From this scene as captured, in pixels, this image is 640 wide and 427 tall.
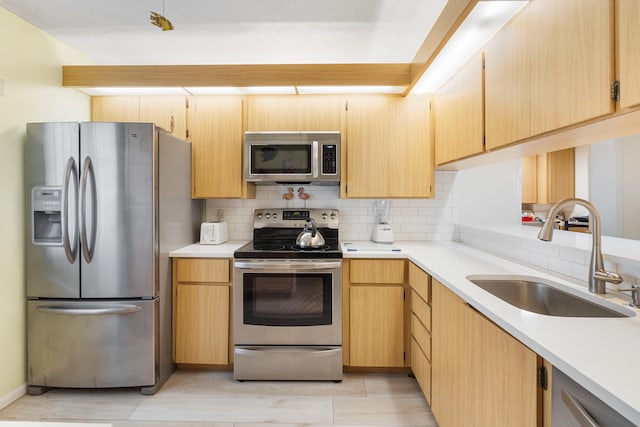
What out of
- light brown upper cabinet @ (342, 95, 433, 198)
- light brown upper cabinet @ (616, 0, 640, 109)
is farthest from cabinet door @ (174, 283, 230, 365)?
light brown upper cabinet @ (616, 0, 640, 109)

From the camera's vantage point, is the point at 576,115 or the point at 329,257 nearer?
the point at 576,115

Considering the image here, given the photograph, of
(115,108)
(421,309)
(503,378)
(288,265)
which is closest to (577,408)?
(503,378)

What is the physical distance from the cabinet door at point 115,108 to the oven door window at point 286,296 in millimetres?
1659

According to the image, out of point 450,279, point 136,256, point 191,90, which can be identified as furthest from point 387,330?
point 191,90

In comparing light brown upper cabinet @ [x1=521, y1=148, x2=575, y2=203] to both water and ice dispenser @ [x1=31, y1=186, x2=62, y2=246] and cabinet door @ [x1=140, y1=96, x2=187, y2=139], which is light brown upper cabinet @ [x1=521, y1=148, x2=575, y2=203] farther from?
water and ice dispenser @ [x1=31, y1=186, x2=62, y2=246]

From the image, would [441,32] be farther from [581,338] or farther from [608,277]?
[581,338]

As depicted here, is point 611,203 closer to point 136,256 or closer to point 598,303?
point 598,303

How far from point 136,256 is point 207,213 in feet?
3.07

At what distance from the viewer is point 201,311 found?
2418mm

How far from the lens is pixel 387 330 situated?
2.36 m

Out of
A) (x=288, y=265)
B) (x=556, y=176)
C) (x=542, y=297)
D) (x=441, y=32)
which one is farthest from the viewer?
(x=556, y=176)

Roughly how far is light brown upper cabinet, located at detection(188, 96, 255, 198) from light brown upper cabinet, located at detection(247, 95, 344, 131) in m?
0.15

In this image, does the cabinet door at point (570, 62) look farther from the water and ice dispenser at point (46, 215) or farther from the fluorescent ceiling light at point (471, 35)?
the water and ice dispenser at point (46, 215)

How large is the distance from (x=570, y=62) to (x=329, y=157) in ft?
5.34
